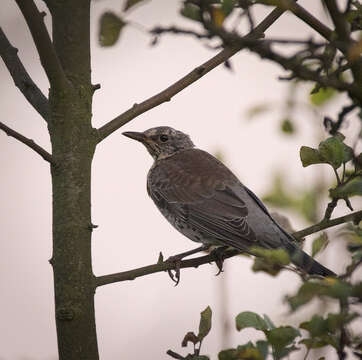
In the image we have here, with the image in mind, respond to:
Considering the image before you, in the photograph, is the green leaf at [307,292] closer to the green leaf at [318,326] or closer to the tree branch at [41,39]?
the green leaf at [318,326]

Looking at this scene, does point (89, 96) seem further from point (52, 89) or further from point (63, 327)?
point (63, 327)

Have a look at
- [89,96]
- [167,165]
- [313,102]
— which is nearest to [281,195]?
[313,102]

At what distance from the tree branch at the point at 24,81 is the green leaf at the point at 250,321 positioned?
5.10 ft

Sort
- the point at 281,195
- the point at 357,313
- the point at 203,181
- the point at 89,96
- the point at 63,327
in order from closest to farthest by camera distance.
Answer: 1. the point at 357,313
2. the point at 63,327
3. the point at 89,96
4. the point at 281,195
5. the point at 203,181

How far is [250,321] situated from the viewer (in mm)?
2055

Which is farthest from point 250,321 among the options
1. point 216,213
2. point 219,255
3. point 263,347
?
point 216,213

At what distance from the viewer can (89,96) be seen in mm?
3184

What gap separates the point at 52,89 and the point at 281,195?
1.45 meters

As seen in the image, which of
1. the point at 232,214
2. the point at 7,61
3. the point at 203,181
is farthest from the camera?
the point at 203,181

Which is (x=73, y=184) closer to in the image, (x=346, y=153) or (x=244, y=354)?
(x=346, y=153)

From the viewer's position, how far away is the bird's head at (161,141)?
6086 mm

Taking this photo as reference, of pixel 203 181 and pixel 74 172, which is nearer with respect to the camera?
pixel 74 172

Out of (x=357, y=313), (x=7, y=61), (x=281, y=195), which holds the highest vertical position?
(x=7, y=61)

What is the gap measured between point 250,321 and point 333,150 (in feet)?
2.50
